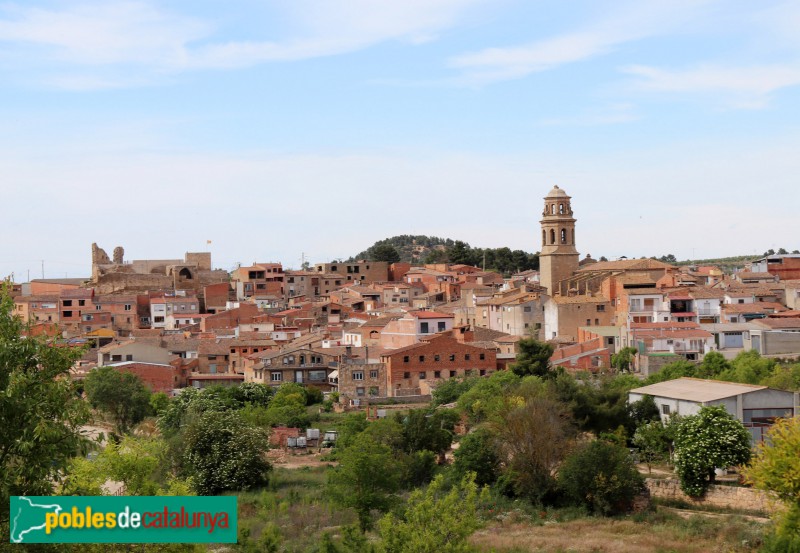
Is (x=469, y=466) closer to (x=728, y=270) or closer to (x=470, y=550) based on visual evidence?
(x=470, y=550)

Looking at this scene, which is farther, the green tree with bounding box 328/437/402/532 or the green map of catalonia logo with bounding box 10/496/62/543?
the green tree with bounding box 328/437/402/532

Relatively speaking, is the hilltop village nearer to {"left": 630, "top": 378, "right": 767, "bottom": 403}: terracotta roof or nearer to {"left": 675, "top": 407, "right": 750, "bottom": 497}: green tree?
{"left": 630, "top": 378, "right": 767, "bottom": 403}: terracotta roof

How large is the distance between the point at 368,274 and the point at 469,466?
54.6 meters

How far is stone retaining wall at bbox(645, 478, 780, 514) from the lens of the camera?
23.5 m

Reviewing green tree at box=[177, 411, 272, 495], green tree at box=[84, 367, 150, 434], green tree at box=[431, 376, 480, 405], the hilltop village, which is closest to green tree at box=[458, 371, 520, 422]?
green tree at box=[431, 376, 480, 405]

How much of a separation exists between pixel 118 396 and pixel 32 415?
31096mm

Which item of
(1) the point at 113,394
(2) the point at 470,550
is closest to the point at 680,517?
(2) the point at 470,550

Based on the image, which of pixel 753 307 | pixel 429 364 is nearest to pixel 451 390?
pixel 429 364

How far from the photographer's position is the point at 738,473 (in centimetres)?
2538

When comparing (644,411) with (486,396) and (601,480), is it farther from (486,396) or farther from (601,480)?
(601,480)

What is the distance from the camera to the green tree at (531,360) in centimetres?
3841

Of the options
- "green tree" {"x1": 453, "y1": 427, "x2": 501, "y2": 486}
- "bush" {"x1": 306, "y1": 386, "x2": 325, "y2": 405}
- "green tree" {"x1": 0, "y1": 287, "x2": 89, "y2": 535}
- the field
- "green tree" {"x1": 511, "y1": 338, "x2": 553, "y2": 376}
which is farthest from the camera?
"bush" {"x1": 306, "y1": 386, "x2": 325, "y2": 405}

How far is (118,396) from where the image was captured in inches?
1593

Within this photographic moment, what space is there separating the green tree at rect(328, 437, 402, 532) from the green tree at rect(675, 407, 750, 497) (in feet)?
22.5
